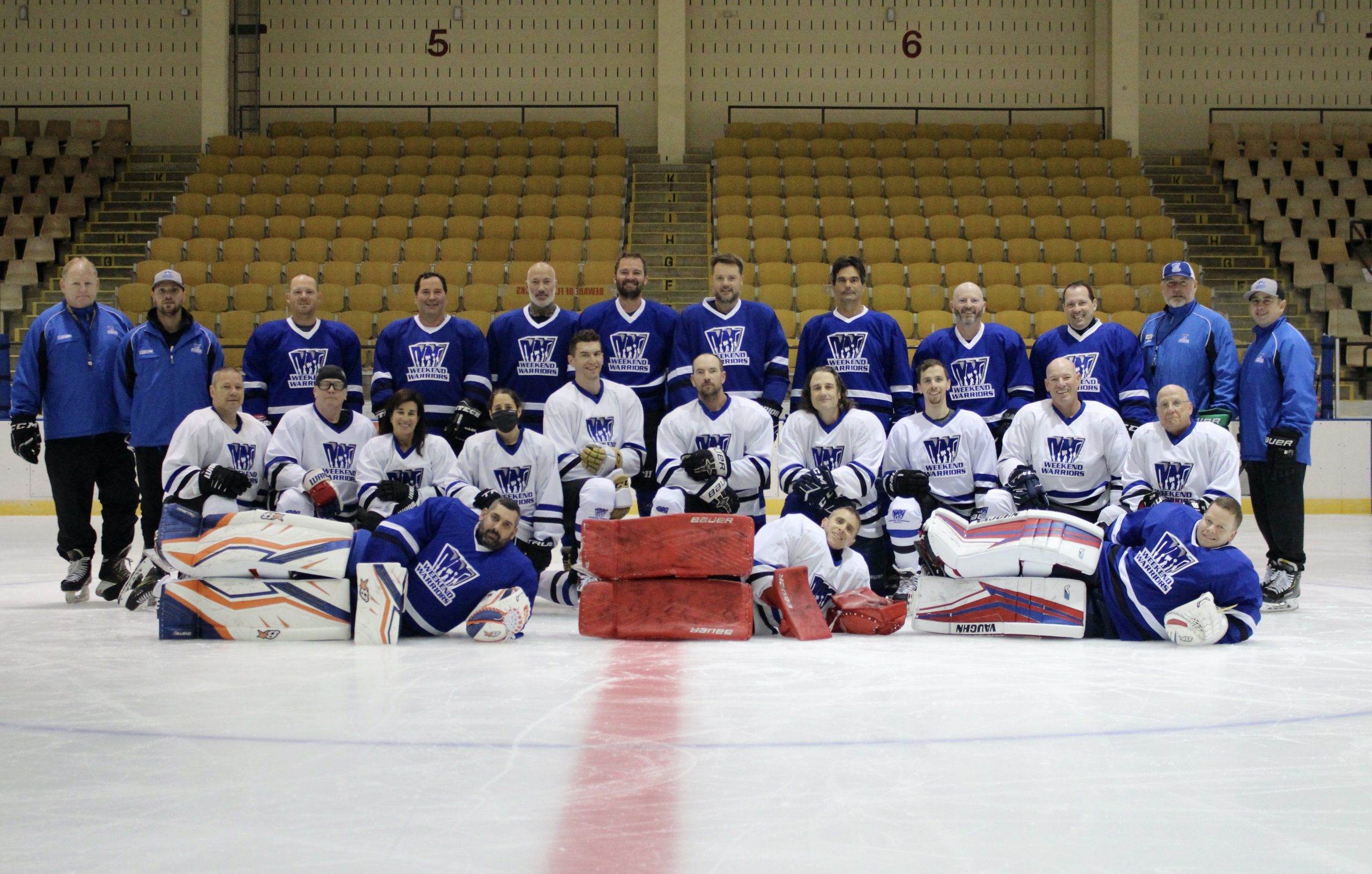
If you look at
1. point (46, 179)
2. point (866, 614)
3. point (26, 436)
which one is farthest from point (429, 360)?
point (46, 179)

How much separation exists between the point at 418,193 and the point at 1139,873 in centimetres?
1313

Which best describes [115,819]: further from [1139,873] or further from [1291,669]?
[1291,669]

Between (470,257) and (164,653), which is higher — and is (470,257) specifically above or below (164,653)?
above

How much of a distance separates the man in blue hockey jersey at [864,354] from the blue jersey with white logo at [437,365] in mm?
1608

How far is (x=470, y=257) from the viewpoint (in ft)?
41.6

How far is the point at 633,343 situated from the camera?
20.0 ft

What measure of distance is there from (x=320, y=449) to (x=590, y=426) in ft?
4.00

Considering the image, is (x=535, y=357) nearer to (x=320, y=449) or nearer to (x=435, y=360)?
(x=435, y=360)

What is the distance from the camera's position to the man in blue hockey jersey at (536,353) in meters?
6.11

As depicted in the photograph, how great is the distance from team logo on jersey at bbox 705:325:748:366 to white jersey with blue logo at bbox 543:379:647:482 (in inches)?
21.0

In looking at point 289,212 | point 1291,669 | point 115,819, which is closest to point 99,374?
point 115,819

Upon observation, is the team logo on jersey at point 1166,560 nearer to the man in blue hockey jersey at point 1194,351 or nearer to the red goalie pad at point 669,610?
the red goalie pad at point 669,610

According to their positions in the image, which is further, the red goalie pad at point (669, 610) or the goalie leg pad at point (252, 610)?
the red goalie pad at point (669, 610)

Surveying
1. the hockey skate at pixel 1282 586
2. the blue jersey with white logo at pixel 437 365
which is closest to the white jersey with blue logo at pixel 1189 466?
the hockey skate at pixel 1282 586
